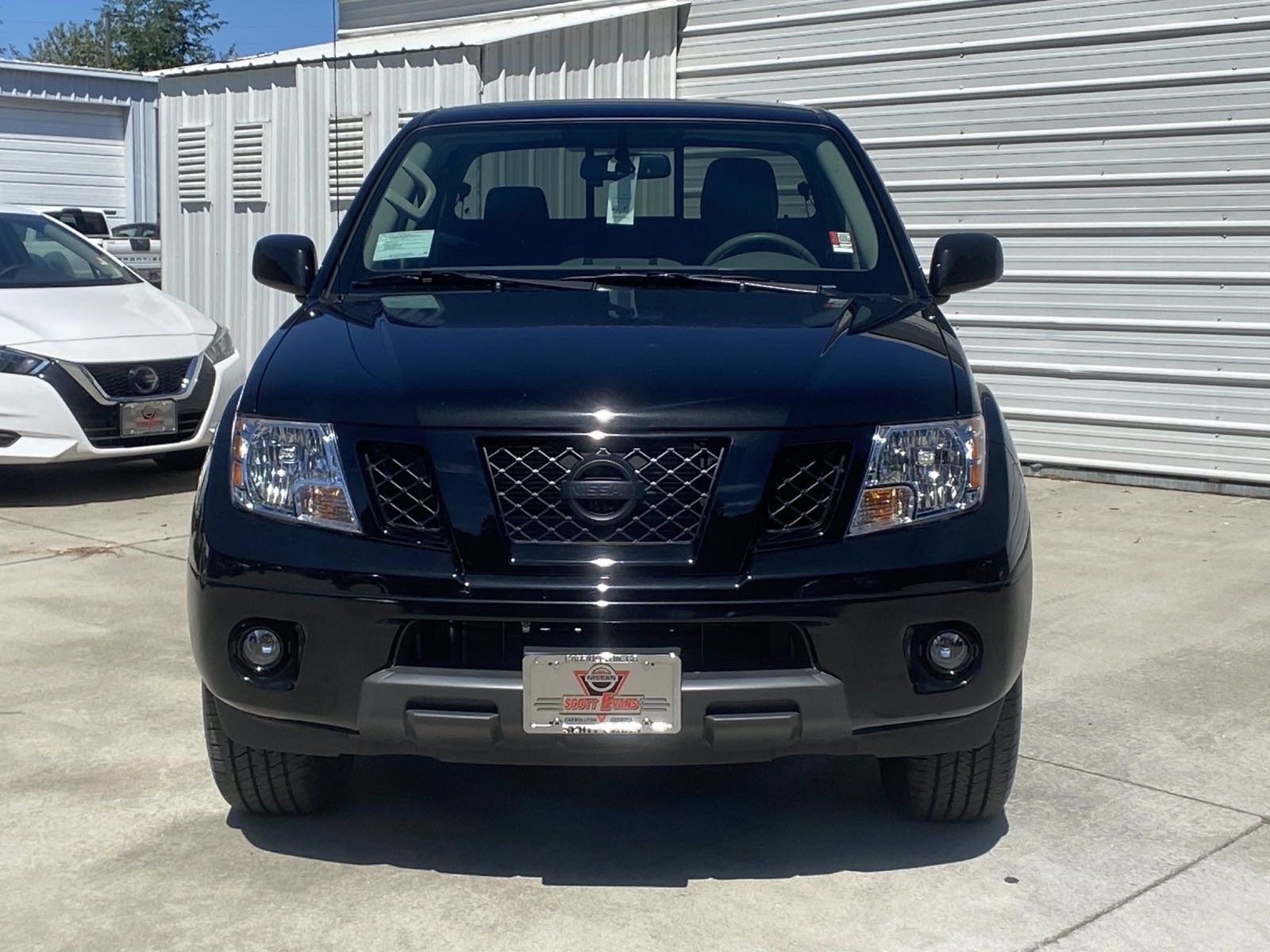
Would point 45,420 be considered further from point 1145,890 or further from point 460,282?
point 1145,890

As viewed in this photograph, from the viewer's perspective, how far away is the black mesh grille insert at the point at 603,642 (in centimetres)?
316

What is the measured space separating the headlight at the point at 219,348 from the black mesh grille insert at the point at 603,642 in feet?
19.7

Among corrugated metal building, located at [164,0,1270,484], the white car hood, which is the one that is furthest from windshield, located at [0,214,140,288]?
corrugated metal building, located at [164,0,1270,484]

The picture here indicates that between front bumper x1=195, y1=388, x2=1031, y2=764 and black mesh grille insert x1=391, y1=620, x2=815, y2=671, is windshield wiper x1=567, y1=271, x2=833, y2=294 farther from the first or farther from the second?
black mesh grille insert x1=391, y1=620, x2=815, y2=671

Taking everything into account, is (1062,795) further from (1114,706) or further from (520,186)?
(520,186)

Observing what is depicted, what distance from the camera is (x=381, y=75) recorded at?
1167 cm

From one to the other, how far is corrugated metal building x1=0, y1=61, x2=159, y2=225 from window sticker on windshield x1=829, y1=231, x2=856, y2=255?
22.9 m

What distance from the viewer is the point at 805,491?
325 cm

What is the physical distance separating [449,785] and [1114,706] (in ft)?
6.88

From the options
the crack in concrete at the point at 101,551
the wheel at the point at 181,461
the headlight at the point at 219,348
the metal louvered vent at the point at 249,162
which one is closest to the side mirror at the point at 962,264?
the crack in concrete at the point at 101,551

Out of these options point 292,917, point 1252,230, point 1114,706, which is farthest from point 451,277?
point 1252,230

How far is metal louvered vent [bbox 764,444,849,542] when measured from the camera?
3.22 m

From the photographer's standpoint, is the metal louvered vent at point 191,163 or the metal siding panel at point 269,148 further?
the metal louvered vent at point 191,163

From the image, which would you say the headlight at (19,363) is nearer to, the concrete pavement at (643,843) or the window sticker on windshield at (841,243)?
the concrete pavement at (643,843)
